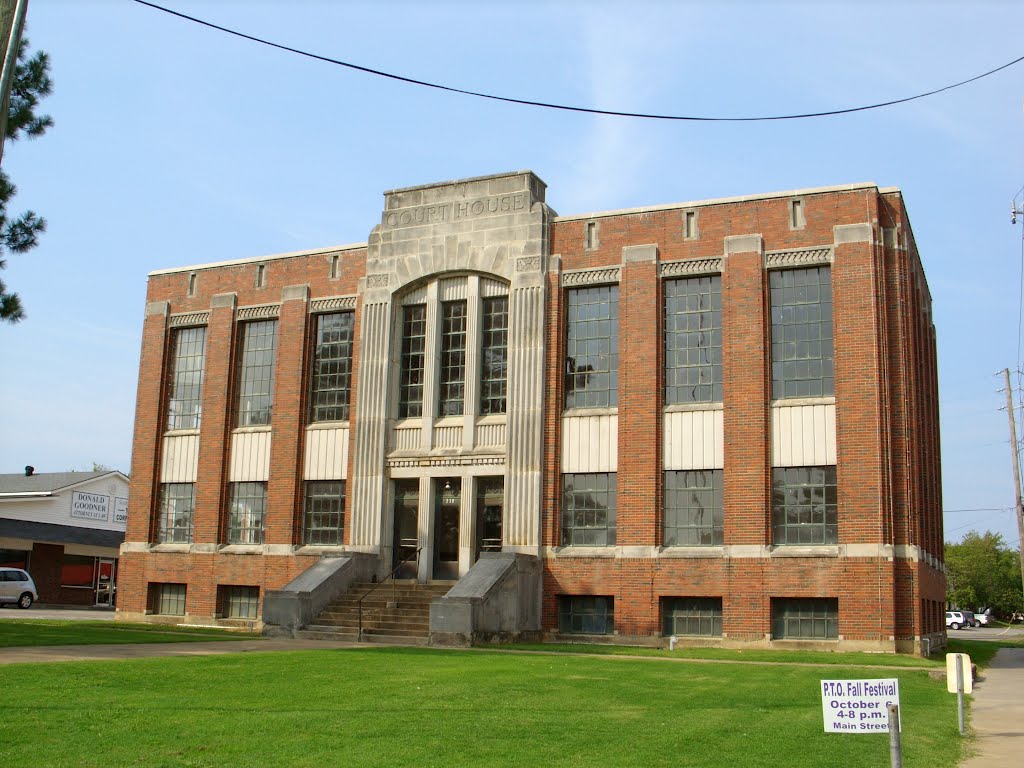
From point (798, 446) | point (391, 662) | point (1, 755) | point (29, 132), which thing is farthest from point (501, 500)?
point (1, 755)

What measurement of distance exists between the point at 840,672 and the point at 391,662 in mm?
7463

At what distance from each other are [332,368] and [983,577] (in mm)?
86687

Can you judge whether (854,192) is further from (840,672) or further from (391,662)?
(391,662)

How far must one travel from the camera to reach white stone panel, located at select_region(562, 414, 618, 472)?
88.3 feet

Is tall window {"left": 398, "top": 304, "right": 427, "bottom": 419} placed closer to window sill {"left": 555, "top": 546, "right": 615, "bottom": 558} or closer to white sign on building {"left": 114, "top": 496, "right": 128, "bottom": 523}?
window sill {"left": 555, "top": 546, "right": 615, "bottom": 558}

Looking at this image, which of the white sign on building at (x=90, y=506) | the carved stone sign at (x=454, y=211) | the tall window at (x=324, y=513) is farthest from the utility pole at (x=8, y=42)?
the white sign on building at (x=90, y=506)

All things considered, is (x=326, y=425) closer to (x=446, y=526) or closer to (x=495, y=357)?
(x=446, y=526)

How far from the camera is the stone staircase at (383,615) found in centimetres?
2428

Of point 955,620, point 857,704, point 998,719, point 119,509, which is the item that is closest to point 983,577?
point 955,620

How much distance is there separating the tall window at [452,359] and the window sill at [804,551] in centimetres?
929

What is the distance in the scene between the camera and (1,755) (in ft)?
30.1

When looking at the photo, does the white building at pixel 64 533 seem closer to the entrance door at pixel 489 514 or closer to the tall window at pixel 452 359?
the tall window at pixel 452 359

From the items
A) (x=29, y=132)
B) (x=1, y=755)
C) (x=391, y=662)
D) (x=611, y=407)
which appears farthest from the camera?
(x=611, y=407)

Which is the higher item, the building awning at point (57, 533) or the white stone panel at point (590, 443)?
the white stone panel at point (590, 443)
